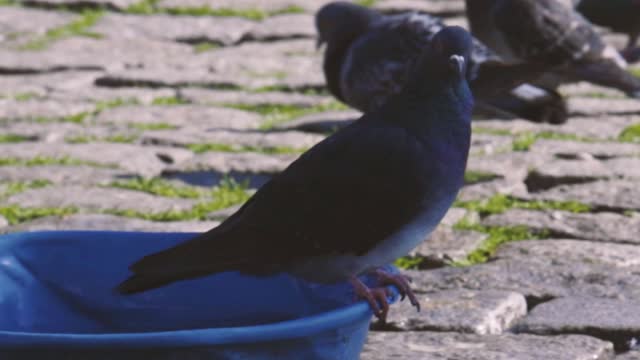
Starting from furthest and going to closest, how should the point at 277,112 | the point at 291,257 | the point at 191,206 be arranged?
the point at 277,112 → the point at 191,206 → the point at 291,257

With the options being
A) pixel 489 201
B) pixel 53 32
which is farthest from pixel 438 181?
pixel 53 32

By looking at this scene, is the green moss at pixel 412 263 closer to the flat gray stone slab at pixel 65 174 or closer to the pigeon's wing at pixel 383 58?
the flat gray stone slab at pixel 65 174

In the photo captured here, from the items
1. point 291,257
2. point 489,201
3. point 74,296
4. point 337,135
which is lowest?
point 489,201

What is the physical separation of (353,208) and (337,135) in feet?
0.58

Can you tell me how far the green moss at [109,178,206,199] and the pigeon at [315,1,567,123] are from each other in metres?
0.96

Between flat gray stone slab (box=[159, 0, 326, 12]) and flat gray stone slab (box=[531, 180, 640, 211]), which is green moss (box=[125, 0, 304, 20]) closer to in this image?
flat gray stone slab (box=[159, 0, 326, 12])

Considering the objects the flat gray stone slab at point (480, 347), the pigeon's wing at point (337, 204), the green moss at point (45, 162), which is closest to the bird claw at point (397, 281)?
the pigeon's wing at point (337, 204)

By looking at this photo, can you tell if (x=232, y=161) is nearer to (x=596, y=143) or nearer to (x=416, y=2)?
(x=596, y=143)

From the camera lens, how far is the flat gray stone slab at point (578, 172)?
18.1 feet

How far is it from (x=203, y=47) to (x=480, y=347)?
534 cm

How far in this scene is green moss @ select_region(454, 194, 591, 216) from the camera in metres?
5.11

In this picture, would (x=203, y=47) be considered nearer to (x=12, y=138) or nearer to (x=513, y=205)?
(x=12, y=138)

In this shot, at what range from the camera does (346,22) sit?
6.87 meters

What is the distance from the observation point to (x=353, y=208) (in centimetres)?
311
